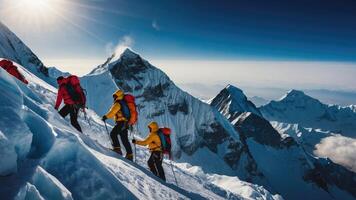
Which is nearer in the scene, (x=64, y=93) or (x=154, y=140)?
(x=64, y=93)

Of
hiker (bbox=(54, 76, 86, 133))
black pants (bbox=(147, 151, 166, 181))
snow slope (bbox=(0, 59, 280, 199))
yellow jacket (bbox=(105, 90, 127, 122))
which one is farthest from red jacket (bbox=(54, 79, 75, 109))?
black pants (bbox=(147, 151, 166, 181))

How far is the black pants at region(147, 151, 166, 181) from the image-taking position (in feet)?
58.2

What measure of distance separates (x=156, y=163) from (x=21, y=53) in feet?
353

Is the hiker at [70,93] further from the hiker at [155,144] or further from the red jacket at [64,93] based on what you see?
the hiker at [155,144]

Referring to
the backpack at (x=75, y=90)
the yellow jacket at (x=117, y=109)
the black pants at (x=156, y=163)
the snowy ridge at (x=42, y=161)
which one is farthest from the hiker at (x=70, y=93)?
the black pants at (x=156, y=163)

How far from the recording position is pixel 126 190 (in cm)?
1138

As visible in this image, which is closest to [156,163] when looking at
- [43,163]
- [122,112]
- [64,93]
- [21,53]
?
[122,112]

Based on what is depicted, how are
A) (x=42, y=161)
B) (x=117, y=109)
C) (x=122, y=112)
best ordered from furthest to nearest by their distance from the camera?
(x=122, y=112), (x=117, y=109), (x=42, y=161)

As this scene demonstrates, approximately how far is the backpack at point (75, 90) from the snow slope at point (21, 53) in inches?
3581

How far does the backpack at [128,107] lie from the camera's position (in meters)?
16.4

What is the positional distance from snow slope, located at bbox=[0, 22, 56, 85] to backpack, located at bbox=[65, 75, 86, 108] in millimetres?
90957

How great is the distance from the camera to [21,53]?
370ft

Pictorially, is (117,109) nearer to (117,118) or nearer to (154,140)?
(117,118)

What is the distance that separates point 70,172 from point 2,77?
3218 millimetres
